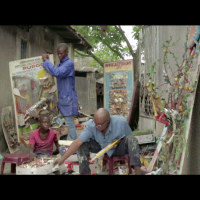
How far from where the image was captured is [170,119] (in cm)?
354

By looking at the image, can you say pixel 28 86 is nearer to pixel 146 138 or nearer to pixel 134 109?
pixel 134 109

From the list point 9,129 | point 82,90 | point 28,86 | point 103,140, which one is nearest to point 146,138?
point 103,140

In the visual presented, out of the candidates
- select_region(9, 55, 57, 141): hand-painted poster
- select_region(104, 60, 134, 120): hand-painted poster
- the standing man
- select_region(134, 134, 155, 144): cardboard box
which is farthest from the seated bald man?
select_region(104, 60, 134, 120): hand-painted poster

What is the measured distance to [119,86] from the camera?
25.1 ft

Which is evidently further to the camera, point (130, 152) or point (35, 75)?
point (35, 75)

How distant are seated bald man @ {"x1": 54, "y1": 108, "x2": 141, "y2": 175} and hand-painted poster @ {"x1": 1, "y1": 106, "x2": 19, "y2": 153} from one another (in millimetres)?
2388

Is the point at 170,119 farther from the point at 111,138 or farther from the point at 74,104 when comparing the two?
the point at 74,104

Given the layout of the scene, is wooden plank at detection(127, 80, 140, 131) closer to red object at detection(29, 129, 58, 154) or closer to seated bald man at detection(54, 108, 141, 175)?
red object at detection(29, 129, 58, 154)

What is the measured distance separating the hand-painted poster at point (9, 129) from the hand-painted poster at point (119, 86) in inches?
105

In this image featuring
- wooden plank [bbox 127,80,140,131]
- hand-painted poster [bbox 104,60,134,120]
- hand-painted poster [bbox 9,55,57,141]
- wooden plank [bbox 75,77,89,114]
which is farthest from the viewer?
wooden plank [bbox 75,77,89,114]

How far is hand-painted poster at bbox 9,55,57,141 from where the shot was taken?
18.3ft

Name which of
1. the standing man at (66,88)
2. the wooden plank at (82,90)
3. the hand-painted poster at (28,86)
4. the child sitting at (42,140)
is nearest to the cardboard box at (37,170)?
the child sitting at (42,140)
